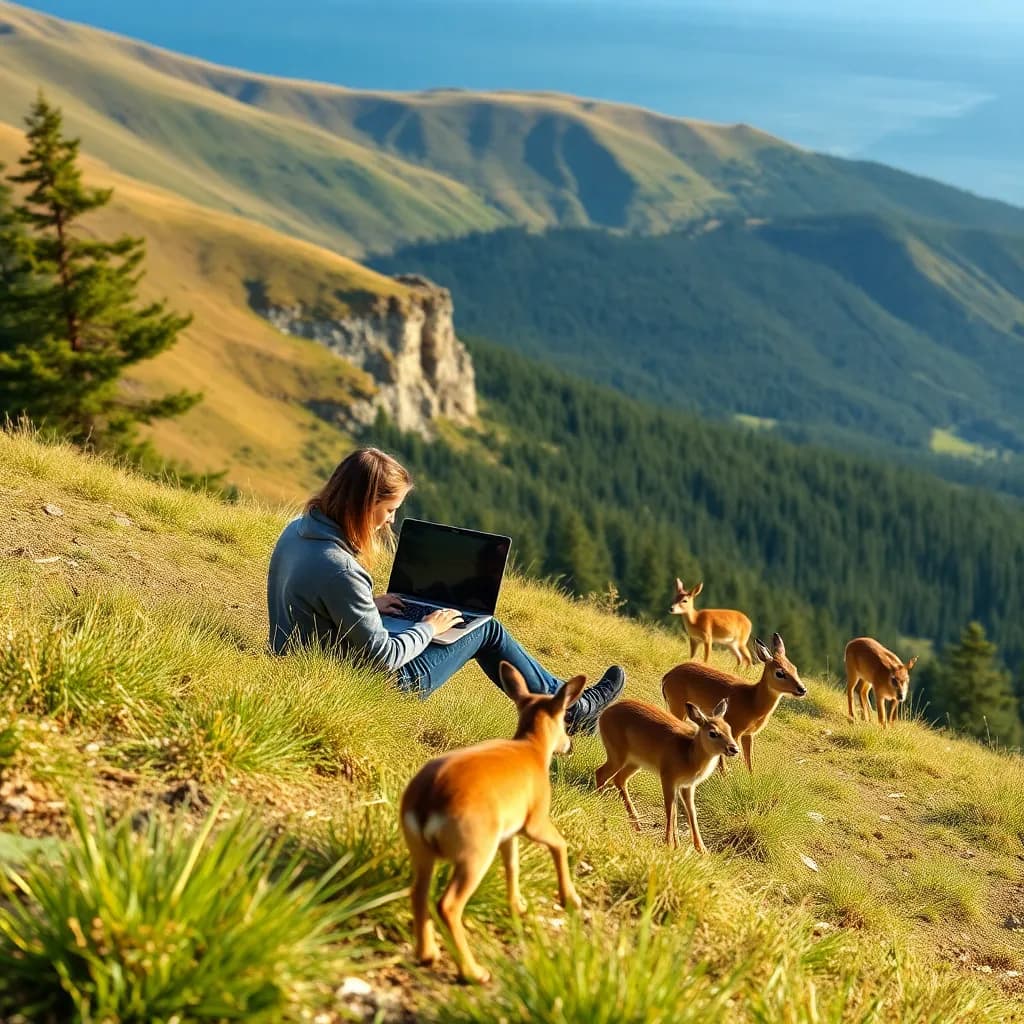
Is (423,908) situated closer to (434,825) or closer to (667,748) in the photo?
(434,825)

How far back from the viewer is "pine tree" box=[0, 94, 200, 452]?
1078 inches

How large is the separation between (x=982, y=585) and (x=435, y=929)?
680 feet

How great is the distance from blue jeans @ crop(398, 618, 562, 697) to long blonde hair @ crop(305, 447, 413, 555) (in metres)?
1.02

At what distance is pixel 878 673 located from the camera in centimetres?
1260

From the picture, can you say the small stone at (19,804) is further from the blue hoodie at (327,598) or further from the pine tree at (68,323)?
the pine tree at (68,323)

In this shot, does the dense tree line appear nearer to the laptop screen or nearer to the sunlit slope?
the sunlit slope

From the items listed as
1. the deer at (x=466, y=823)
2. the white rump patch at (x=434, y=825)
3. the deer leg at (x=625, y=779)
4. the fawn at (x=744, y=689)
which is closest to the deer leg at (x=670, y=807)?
the deer leg at (x=625, y=779)

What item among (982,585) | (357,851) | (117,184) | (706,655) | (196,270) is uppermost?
(117,184)

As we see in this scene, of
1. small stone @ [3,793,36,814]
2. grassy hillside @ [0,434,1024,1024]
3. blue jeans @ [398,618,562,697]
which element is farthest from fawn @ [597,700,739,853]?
small stone @ [3,793,36,814]

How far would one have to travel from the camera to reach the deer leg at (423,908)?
146 inches

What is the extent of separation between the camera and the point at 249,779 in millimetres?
5004

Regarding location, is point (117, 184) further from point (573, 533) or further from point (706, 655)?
point (706, 655)

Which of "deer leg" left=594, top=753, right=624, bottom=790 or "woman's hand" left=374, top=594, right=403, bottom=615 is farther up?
"woman's hand" left=374, top=594, right=403, bottom=615

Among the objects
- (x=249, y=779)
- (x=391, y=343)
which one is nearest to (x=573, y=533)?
(x=391, y=343)
